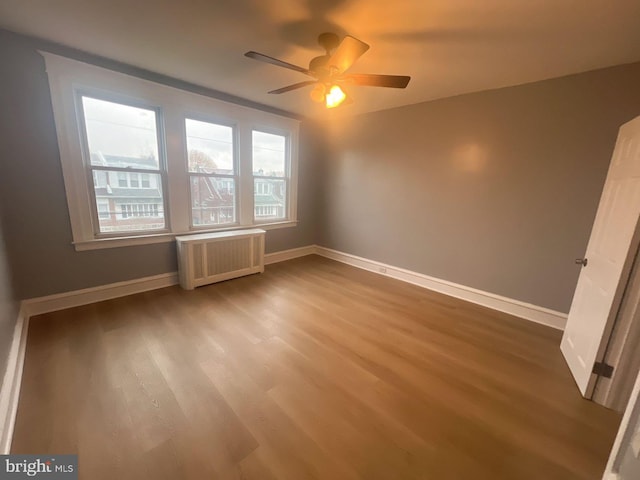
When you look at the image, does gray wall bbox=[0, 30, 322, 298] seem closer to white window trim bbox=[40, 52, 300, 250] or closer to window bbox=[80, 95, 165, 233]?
white window trim bbox=[40, 52, 300, 250]

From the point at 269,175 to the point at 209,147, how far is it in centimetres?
101

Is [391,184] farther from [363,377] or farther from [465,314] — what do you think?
[363,377]

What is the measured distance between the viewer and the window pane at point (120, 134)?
261 cm

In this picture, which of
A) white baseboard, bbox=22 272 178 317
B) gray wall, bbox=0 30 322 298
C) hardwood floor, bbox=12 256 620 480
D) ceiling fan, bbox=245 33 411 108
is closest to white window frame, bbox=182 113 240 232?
gray wall, bbox=0 30 322 298

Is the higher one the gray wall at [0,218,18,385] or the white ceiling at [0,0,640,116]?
the white ceiling at [0,0,640,116]

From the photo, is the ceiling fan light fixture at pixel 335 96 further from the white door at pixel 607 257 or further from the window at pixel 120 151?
the window at pixel 120 151

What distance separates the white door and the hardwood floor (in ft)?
0.83

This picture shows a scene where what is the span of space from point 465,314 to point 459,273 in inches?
24.2

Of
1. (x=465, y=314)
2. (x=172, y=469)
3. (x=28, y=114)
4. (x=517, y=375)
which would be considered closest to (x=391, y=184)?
(x=465, y=314)

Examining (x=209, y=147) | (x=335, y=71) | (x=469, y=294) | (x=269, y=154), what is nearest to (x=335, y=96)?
(x=335, y=71)

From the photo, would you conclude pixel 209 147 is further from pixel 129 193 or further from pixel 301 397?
pixel 301 397

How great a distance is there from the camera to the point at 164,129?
300 cm

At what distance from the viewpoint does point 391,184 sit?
387 cm

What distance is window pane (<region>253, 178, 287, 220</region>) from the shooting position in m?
4.13
